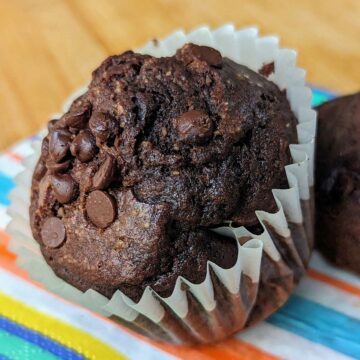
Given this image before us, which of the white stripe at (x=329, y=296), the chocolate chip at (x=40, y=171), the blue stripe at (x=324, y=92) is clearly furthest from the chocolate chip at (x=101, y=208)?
the blue stripe at (x=324, y=92)

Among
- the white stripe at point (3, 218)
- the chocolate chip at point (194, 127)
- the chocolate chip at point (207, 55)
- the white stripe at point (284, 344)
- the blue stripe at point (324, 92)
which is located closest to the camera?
the chocolate chip at point (194, 127)

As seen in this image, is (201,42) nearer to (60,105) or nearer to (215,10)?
(60,105)

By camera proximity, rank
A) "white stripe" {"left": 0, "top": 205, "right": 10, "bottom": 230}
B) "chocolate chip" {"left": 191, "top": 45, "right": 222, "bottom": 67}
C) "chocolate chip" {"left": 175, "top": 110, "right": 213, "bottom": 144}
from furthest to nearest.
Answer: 1. "white stripe" {"left": 0, "top": 205, "right": 10, "bottom": 230}
2. "chocolate chip" {"left": 191, "top": 45, "right": 222, "bottom": 67}
3. "chocolate chip" {"left": 175, "top": 110, "right": 213, "bottom": 144}

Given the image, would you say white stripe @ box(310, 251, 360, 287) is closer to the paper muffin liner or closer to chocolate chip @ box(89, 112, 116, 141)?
the paper muffin liner

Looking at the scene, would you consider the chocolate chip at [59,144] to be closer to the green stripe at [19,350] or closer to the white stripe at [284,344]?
the green stripe at [19,350]

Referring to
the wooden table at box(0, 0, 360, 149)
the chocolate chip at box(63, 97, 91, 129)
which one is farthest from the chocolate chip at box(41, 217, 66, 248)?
the wooden table at box(0, 0, 360, 149)

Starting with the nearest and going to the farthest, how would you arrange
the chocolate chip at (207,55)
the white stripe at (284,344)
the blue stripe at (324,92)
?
the chocolate chip at (207,55)
the white stripe at (284,344)
the blue stripe at (324,92)
